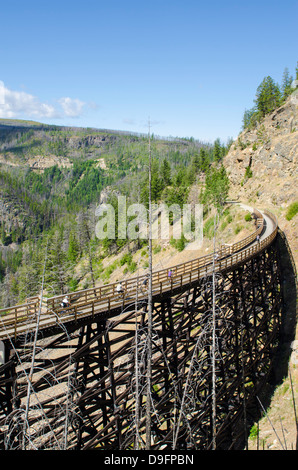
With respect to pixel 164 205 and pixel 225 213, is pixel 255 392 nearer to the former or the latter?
pixel 225 213

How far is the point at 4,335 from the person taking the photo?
9.62 metres

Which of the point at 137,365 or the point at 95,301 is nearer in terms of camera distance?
the point at 137,365

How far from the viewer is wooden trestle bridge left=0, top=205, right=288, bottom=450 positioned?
9312mm

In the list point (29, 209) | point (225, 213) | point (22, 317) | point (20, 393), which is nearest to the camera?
point (20, 393)

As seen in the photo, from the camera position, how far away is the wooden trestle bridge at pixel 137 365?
9.31m

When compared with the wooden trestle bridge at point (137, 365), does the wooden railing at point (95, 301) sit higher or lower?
higher

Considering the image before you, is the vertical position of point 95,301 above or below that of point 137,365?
above

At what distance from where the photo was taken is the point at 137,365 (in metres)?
8.33

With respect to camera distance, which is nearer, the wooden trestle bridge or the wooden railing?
the wooden trestle bridge

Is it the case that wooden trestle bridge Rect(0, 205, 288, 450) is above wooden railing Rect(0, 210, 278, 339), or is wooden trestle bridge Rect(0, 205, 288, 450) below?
below

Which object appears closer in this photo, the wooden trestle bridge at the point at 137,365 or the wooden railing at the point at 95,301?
the wooden trestle bridge at the point at 137,365

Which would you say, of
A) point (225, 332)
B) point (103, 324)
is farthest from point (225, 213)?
point (103, 324)
